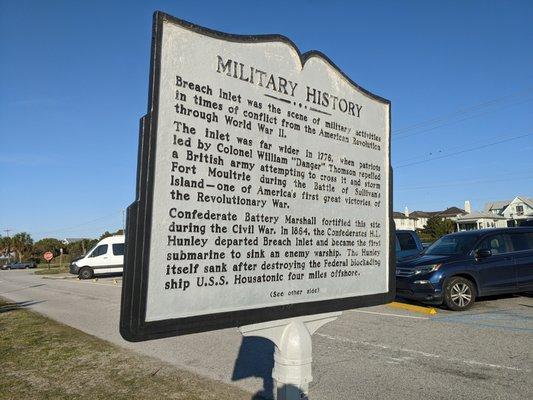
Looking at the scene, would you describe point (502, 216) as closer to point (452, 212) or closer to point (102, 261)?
point (452, 212)

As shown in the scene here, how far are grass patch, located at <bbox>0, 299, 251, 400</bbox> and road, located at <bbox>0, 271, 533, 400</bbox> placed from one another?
0.34 m

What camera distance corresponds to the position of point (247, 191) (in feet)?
7.90

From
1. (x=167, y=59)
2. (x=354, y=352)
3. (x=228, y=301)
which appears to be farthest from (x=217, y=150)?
(x=354, y=352)

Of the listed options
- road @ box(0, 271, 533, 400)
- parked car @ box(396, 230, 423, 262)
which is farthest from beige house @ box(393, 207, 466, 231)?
road @ box(0, 271, 533, 400)

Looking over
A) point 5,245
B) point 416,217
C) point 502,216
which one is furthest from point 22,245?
point 502,216

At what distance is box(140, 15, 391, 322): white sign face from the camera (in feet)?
6.99

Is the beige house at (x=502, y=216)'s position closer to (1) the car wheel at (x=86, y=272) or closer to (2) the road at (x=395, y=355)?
(1) the car wheel at (x=86, y=272)

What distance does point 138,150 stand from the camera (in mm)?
2062

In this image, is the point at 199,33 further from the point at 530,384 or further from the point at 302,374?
the point at 530,384

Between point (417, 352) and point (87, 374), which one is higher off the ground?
point (417, 352)

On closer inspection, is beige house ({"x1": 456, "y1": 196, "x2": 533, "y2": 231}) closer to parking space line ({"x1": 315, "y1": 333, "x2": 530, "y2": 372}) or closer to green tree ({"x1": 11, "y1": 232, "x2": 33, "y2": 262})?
parking space line ({"x1": 315, "y1": 333, "x2": 530, "y2": 372})

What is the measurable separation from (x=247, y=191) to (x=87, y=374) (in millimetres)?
4378

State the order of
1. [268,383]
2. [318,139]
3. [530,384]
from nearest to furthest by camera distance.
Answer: [318,139] < [530,384] < [268,383]

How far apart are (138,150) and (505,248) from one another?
10345 mm
